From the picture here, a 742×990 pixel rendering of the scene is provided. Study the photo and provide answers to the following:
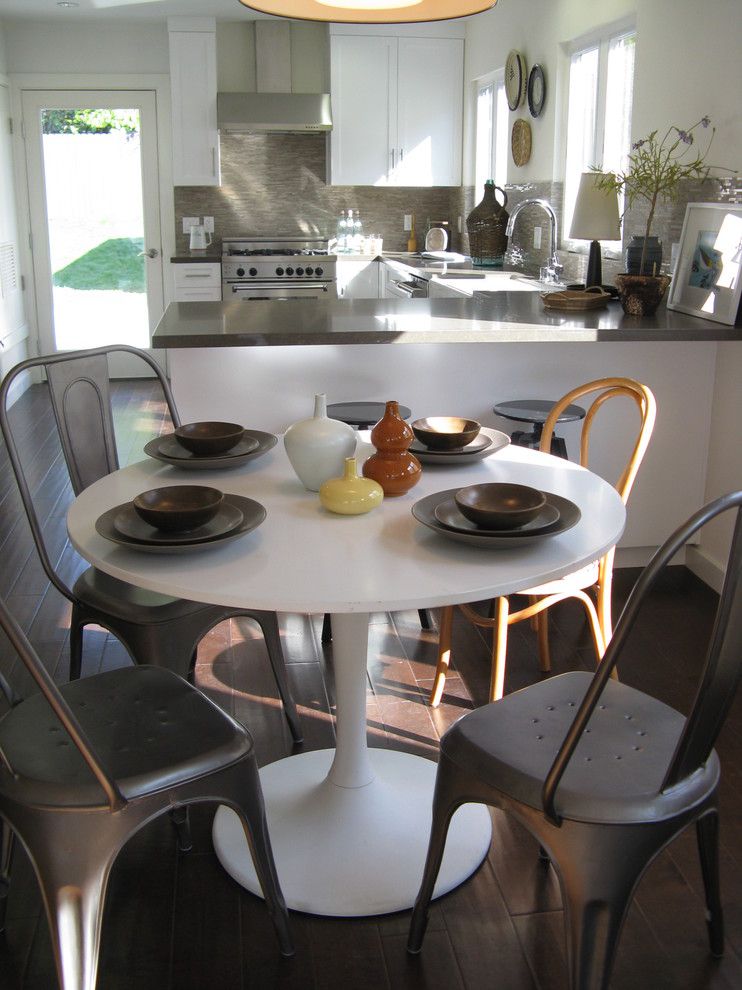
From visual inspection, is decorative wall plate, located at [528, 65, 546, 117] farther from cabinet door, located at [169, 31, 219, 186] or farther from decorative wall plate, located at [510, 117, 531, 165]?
cabinet door, located at [169, 31, 219, 186]

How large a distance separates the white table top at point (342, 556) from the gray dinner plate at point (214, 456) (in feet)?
0.17

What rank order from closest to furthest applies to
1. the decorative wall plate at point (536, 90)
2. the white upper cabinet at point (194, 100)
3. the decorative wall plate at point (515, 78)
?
the decorative wall plate at point (536, 90)
the decorative wall plate at point (515, 78)
the white upper cabinet at point (194, 100)

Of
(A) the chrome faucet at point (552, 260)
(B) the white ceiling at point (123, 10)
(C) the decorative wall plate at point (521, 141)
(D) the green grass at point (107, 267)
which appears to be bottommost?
(D) the green grass at point (107, 267)

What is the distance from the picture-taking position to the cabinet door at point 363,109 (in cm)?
644

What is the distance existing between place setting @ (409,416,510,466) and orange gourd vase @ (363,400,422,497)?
7.3 inches

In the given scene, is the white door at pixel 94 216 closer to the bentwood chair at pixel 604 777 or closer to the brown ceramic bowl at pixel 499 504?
the brown ceramic bowl at pixel 499 504

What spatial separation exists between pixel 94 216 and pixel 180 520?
20.2 feet

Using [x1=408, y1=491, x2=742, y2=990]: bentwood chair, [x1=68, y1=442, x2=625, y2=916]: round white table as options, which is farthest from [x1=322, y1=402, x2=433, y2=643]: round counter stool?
[x1=408, y1=491, x2=742, y2=990]: bentwood chair

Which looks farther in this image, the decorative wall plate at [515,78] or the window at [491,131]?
the window at [491,131]

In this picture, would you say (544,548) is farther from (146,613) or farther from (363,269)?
(363,269)

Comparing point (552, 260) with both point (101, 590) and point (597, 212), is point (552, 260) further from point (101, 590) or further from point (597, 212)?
point (101, 590)

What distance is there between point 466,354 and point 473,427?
4.11 feet

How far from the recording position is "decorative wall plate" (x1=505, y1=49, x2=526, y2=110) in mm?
5398

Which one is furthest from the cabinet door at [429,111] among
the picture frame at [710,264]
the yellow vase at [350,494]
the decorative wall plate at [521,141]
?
the yellow vase at [350,494]
